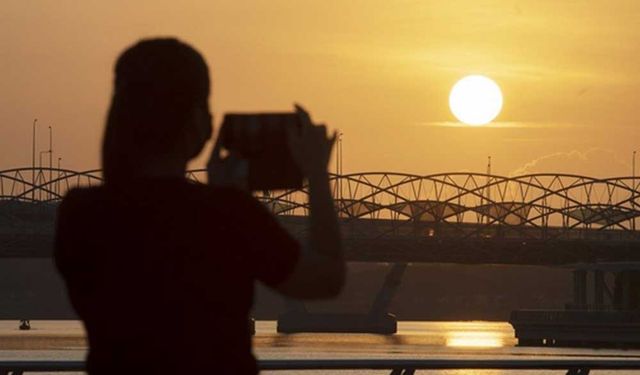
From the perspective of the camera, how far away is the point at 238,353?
18.2 feet

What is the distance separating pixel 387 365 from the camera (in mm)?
13641

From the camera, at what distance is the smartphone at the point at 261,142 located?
18.9ft

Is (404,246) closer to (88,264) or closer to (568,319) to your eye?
(568,319)

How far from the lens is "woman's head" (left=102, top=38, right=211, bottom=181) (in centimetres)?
564

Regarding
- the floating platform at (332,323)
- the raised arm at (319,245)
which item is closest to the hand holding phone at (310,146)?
the raised arm at (319,245)

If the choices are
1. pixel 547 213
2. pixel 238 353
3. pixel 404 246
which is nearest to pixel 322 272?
pixel 238 353

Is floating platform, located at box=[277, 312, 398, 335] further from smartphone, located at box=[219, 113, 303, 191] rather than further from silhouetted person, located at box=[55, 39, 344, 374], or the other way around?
silhouetted person, located at box=[55, 39, 344, 374]

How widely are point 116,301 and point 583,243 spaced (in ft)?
468

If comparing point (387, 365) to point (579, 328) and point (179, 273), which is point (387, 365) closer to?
point (179, 273)

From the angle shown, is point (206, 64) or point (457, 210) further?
point (457, 210)

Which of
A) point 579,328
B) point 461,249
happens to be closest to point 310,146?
point 579,328

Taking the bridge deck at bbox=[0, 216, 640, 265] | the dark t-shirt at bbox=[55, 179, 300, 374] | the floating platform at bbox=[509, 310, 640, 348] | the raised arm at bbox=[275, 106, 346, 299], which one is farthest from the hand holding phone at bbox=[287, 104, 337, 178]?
the floating platform at bbox=[509, 310, 640, 348]

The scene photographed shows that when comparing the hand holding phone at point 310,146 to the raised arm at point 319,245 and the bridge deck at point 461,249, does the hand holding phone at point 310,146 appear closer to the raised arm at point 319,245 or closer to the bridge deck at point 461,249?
the raised arm at point 319,245

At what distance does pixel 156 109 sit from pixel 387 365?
26.9 feet
